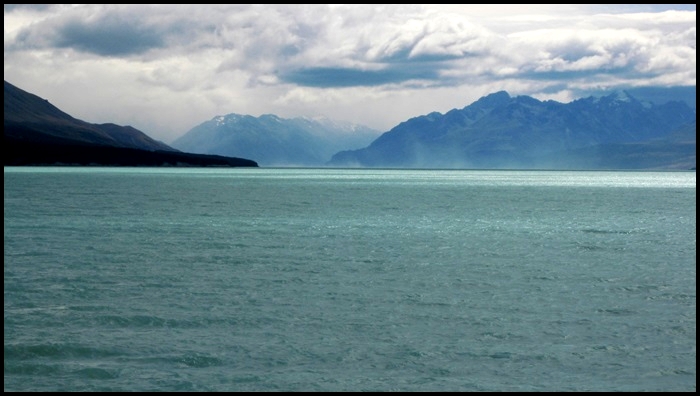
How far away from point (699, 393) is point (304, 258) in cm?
2328

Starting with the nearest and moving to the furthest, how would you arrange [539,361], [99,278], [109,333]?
[539,361] < [109,333] < [99,278]

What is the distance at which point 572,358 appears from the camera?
19344 mm

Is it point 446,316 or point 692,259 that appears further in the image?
point 692,259

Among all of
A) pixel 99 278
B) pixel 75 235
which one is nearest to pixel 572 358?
pixel 99 278

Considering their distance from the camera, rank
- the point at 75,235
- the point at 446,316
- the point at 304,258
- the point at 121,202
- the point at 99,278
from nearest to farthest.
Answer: the point at 446,316, the point at 99,278, the point at 304,258, the point at 75,235, the point at 121,202

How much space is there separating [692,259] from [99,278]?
87.1 feet

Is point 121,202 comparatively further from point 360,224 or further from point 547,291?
point 547,291

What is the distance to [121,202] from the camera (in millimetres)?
85500

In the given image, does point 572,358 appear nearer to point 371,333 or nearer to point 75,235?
point 371,333

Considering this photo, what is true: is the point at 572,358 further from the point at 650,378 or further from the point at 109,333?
the point at 109,333

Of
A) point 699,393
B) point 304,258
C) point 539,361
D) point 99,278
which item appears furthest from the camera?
point 304,258

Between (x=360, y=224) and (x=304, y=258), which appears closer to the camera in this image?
(x=304, y=258)

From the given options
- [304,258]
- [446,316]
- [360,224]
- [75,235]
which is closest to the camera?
[446,316]

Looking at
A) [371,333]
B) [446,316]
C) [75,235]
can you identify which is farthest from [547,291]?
[75,235]
